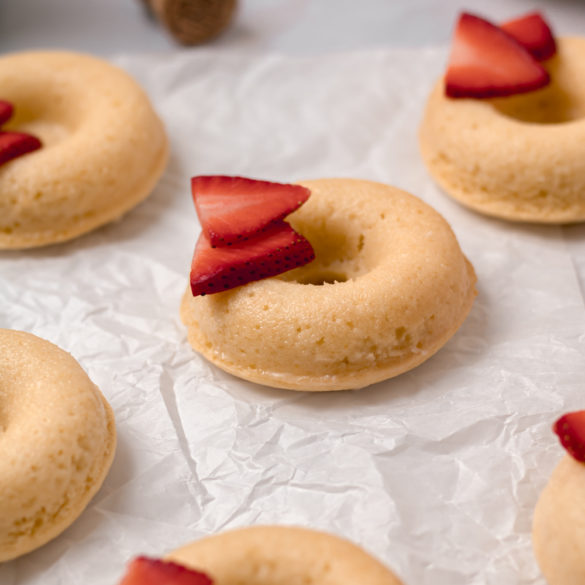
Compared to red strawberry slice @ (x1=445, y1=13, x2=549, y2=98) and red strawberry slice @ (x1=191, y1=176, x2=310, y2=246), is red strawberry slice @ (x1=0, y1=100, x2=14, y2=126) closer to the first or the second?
red strawberry slice @ (x1=191, y1=176, x2=310, y2=246)

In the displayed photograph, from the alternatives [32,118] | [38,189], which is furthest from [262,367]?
[32,118]

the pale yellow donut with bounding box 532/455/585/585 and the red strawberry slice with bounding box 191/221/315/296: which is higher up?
the red strawberry slice with bounding box 191/221/315/296

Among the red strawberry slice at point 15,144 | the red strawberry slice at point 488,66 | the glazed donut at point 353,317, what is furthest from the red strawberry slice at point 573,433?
the red strawberry slice at point 15,144

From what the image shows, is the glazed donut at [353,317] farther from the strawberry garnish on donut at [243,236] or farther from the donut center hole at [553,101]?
the donut center hole at [553,101]

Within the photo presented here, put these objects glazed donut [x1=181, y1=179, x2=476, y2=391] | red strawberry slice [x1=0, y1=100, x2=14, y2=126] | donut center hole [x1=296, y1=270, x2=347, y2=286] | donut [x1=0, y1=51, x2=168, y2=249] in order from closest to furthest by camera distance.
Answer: glazed donut [x1=181, y1=179, x2=476, y2=391], donut center hole [x1=296, y1=270, x2=347, y2=286], donut [x1=0, y1=51, x2=168, y2=249], red strawberry slice [x1=0, y1=100, x2=14, y2=126]

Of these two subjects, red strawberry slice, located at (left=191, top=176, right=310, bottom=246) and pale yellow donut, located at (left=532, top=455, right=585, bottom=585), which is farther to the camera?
red strawberry slice, located at (left=191, top=176, right=310, bottom=246)

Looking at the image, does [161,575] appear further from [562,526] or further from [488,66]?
[488,66]

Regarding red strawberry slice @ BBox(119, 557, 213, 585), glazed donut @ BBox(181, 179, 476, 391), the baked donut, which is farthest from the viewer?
glazed donut @ BBox(181, 179, 476, 391)

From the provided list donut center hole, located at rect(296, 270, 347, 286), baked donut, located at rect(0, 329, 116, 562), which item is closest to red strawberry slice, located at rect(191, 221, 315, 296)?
donut center hole, located at rect(296, 270, 347, 286)
